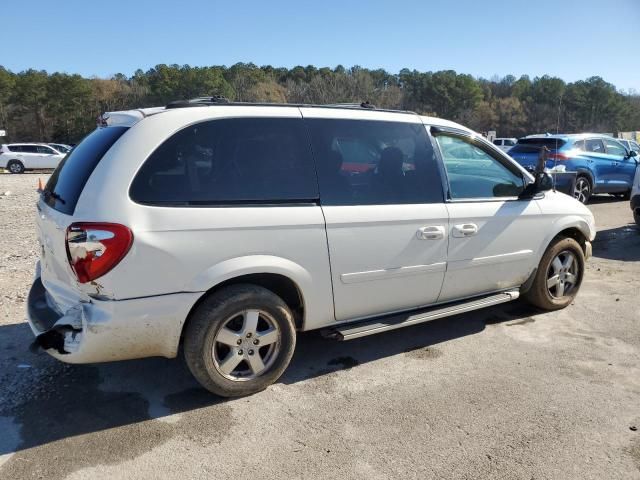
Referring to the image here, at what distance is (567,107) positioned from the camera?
83.1 meters

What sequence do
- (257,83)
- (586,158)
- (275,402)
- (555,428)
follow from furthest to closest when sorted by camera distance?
1. (257,83)
2. (586,158)
3. (275,402)
4. (555,428)

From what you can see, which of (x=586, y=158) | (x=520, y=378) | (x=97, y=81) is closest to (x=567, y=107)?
(x=97, y=81)

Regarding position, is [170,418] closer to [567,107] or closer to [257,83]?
[257,83]

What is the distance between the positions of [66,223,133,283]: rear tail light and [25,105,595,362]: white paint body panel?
0.13 feet

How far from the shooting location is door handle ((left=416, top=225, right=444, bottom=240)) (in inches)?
147

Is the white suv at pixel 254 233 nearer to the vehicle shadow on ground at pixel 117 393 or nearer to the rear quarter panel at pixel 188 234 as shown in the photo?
the rear quarter panel at pixel 188 234

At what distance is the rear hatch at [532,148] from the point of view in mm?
12143

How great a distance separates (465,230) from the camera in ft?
13.0

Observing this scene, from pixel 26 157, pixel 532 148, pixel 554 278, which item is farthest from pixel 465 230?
pixel 26 157

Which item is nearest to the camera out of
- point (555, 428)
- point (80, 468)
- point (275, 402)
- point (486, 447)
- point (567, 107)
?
point (80, 468)

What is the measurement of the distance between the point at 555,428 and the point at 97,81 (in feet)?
240

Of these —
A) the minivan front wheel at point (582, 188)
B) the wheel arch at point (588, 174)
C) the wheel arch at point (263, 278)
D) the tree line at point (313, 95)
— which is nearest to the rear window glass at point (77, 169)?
the wheel arch at point (263, 278)

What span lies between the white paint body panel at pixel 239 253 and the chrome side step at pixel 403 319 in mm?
74

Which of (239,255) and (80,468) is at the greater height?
(239,255)
